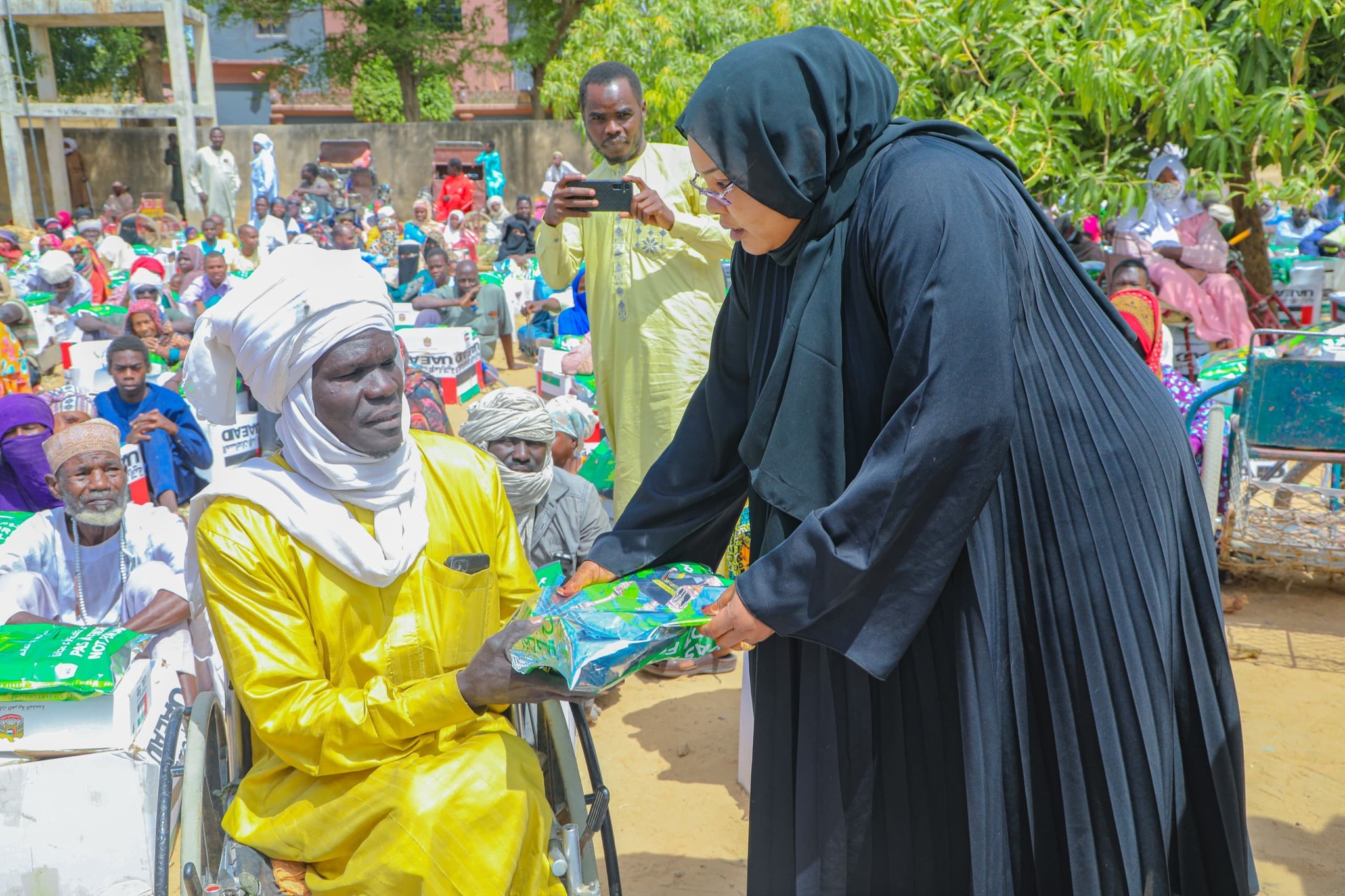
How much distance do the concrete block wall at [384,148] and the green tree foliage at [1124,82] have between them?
1918cm

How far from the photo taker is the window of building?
29.6 metres

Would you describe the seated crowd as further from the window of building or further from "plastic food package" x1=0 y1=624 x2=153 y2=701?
the window of building

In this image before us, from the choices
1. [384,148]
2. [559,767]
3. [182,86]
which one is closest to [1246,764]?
[559,767]

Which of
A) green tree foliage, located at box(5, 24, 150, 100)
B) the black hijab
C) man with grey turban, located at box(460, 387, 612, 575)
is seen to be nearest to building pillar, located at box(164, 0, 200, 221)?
green tree foliage, located at box(5, 24, 150, 100)

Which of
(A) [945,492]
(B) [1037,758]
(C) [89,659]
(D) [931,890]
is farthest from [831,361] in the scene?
(C) [89,659]

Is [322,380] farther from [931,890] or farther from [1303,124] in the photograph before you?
[1303,124]

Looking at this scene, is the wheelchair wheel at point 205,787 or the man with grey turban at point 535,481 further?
the man with grey turban at point 535,481

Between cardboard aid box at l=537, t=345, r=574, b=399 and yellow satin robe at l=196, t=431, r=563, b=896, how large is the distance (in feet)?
16.5

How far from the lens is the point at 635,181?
384cm

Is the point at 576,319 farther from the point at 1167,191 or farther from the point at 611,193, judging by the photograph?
the point at 611,193

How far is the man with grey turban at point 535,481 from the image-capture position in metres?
4.10

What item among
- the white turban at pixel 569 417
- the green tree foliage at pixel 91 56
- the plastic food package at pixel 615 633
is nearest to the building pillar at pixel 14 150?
the green tree foliage at pixel 91 56

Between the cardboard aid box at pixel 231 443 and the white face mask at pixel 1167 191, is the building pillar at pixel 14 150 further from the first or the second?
the white face mask at pixel 1167 191

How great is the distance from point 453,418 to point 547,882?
21.6 ft
